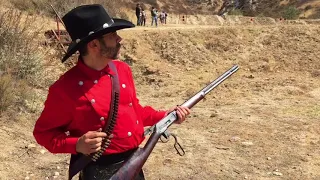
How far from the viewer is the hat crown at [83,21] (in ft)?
6.41

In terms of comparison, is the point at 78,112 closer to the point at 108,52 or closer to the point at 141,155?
the point at 108,52

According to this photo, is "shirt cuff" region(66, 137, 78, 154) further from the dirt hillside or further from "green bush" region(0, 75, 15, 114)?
"green bush" region(0, 75, 15, 114)

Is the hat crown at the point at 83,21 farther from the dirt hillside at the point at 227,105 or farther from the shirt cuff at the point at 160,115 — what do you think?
the dirt hillside at the point at 227,105

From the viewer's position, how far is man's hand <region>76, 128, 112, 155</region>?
1812 mm

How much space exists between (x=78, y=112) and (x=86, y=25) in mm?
415

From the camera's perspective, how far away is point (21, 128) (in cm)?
571

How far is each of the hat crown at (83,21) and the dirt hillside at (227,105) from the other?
9.77 ft

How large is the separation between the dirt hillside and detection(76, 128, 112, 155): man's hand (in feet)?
9.49

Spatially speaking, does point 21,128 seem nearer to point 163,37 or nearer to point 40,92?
point 40,92

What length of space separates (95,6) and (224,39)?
9979 mm

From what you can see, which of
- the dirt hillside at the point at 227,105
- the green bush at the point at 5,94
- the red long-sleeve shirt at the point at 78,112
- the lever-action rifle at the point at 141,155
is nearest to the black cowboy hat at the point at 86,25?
the red long-sleeve shirt at the point at 78,112

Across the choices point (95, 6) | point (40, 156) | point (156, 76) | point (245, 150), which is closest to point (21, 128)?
point (40, 156)

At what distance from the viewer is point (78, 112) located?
1932mm

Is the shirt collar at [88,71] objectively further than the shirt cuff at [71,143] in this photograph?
Yes
